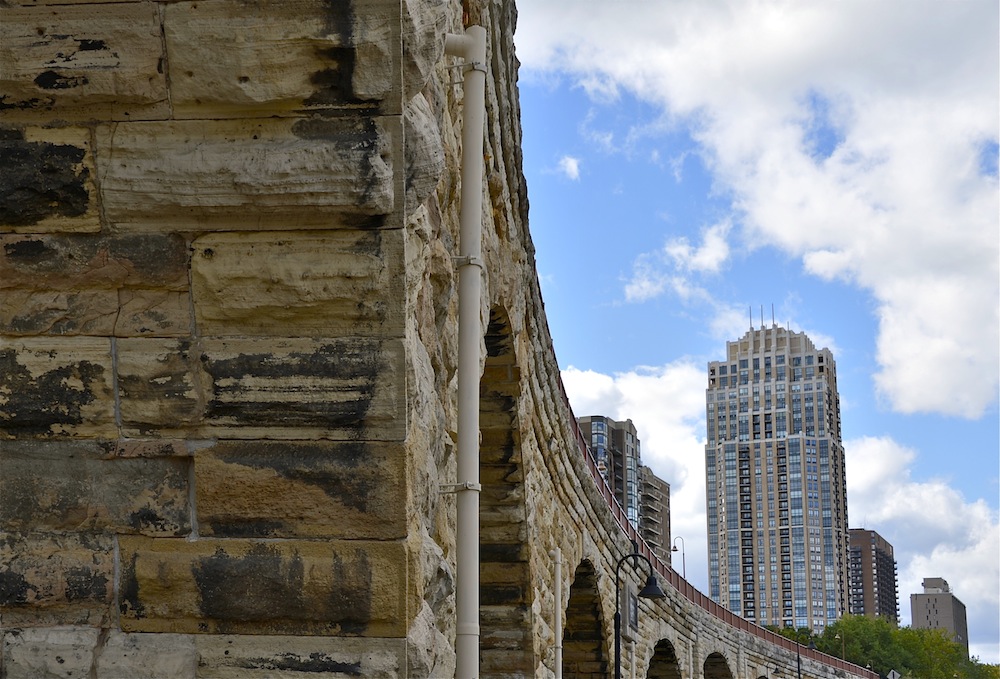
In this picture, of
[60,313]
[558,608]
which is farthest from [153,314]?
[558,608]

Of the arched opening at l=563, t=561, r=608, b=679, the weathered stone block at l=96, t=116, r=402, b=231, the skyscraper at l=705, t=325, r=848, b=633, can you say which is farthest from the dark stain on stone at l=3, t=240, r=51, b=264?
the skyscraper at l=705, t=325, r=848, b=633

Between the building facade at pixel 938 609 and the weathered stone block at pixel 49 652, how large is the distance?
169m

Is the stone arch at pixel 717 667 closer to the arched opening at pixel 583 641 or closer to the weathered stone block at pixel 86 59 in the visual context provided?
the arched opening at pixel 583 641

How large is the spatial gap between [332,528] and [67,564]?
2.29ft

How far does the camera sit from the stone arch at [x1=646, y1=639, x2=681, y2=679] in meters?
22.8

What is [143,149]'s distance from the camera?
3252mm

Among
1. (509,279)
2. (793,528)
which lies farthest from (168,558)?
(793,528)

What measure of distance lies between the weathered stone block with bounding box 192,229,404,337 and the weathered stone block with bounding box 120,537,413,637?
56cm

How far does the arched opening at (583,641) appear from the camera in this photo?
15828 mm

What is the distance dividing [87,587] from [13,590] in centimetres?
19

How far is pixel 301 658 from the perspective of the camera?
10.1ft

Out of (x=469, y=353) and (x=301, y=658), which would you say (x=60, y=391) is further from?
(x=469, y=353)

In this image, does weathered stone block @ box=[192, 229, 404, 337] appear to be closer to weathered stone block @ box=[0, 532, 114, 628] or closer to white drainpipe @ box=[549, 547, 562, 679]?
weathered stone block @ box=[0, 532, 114, 628]

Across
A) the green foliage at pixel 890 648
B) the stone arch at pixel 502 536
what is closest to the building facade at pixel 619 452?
the green foliage at pixel 890 648
